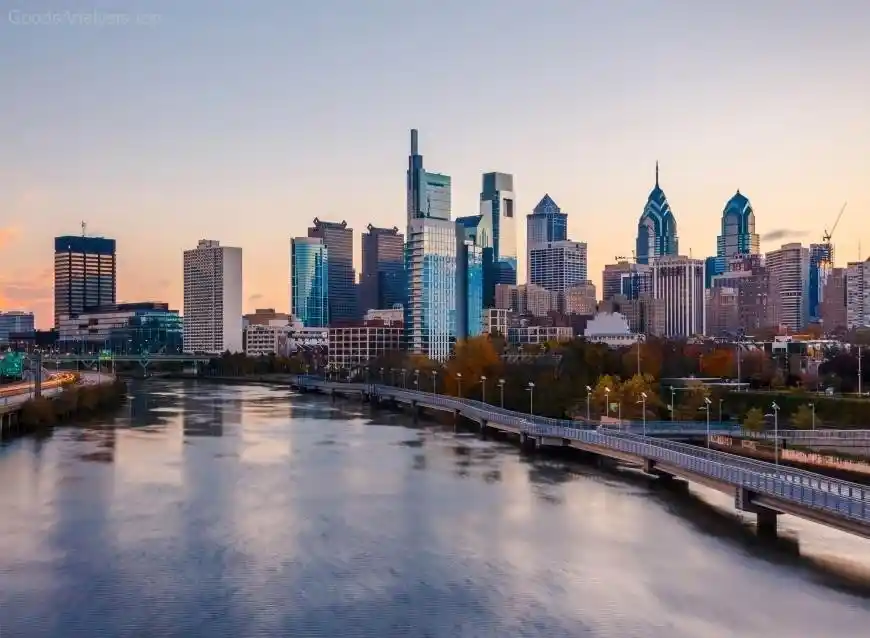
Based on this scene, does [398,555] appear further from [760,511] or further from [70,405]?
[70,405]

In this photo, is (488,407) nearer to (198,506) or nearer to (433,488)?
(433,488)

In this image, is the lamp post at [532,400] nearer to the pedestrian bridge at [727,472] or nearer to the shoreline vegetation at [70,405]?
the pedestrian bridge at [727,472]

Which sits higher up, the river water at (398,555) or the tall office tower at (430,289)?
the tall office tower at (430,289)

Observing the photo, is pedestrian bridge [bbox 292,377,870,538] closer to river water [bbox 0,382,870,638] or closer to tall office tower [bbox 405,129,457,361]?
river water [bbox 0,382,870,638]

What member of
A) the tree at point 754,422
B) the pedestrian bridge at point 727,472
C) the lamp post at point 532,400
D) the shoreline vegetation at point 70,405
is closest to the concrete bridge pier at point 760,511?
the pedestrian bridge at point 727,472

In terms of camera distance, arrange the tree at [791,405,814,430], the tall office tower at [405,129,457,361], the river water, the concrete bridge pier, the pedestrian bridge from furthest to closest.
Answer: the tall office tower at [405,129,457,361]
the tree at [791,405,814,430]
the concrete bridge pier
the pedestrian bridge
the river water

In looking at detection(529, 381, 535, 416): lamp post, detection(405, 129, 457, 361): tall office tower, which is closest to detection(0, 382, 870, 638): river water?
detection(529, 381, 535, 416): lamp post

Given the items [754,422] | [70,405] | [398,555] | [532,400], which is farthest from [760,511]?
[70,405]
